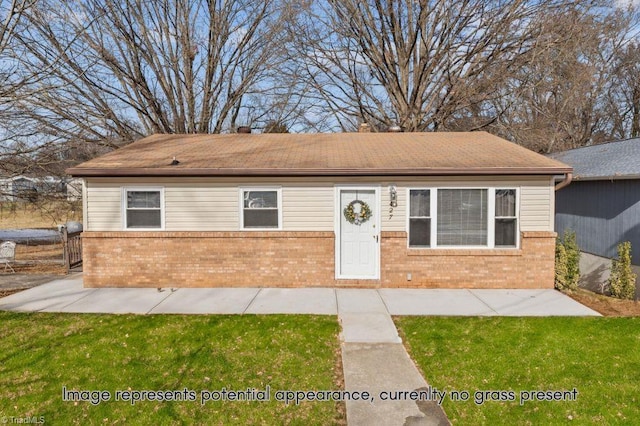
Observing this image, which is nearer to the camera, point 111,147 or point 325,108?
point 111,147

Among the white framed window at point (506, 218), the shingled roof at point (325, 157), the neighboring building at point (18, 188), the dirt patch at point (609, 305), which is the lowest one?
the dirt patch at point (609, 305)

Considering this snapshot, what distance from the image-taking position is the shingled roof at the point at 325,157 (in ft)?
25.6

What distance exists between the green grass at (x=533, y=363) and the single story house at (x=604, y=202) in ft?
13.3

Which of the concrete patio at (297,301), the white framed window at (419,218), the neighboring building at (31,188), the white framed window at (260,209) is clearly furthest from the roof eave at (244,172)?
the neighboring building at (31,188)

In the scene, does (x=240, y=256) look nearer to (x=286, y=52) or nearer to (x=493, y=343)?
(x=493, y=343)

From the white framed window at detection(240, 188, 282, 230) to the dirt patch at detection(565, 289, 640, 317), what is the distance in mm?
6380

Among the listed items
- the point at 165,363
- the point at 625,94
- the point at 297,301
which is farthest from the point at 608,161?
the point at 625,94

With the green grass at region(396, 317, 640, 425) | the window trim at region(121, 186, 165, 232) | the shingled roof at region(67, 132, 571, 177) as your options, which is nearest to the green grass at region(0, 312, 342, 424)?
the green grass at region(396, 317, 640, 425)

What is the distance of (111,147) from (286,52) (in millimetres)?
9101

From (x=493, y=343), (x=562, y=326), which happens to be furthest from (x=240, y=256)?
(x=562, y=326)

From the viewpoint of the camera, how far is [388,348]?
16.9ft

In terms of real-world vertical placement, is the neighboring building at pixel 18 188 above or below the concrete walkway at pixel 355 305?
above

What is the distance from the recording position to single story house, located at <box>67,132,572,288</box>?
26.2 ft

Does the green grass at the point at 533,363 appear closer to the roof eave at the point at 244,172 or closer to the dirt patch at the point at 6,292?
the roof eave at the point at 244,172
